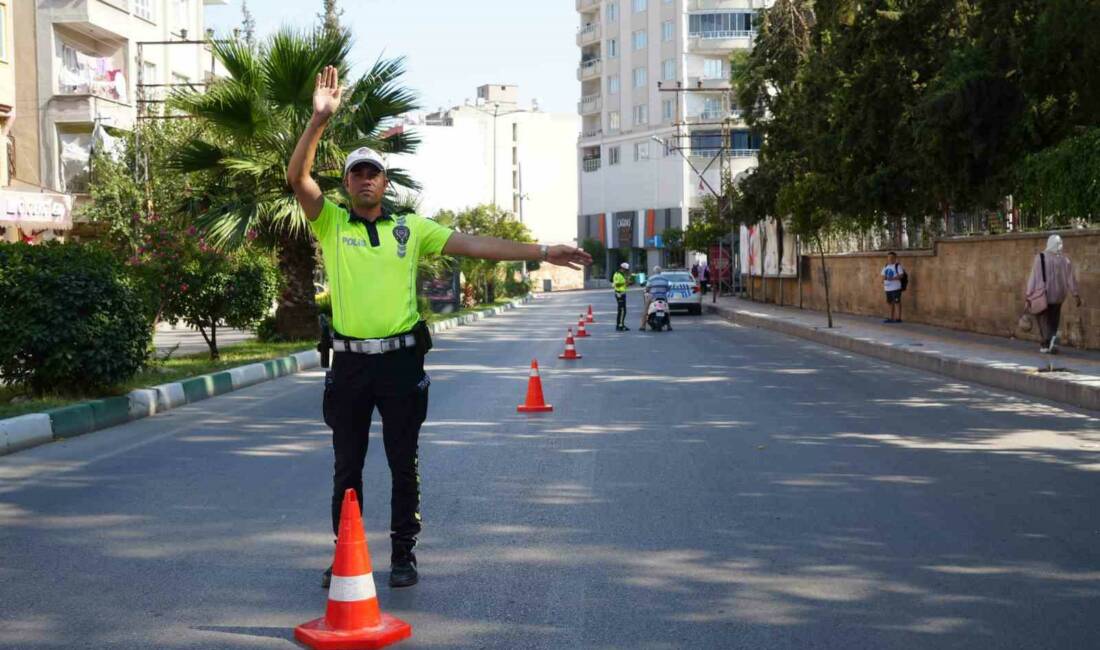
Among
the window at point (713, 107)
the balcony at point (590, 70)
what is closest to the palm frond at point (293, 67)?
the window at point (713, 107)

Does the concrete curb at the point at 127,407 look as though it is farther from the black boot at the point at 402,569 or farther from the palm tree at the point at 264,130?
the black boot at the point at 402,569

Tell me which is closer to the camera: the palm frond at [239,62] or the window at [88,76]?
the palm frond at [239,62]

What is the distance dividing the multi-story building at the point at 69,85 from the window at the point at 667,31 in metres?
52.1

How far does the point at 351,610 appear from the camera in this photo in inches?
196

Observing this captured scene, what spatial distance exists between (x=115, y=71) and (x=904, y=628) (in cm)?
4057

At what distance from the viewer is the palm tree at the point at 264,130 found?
21.1m

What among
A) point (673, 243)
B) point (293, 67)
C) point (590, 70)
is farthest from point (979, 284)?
point (590, 70)

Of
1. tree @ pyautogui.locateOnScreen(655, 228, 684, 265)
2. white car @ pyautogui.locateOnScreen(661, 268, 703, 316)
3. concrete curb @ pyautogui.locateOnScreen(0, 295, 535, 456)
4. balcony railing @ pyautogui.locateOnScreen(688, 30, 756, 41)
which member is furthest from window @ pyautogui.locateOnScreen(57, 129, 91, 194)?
balcony railing @ pyautogui.locateOnScreen(688, 30, 756, 41)

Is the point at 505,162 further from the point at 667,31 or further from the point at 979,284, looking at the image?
the point at 979,284

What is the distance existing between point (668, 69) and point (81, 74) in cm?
5557

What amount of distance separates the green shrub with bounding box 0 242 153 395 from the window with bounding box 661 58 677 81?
78947 mm

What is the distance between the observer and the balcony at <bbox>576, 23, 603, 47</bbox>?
99.1 m

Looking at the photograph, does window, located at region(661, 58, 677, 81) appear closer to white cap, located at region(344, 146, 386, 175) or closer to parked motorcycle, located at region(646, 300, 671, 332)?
parked motorcycle, located at region(646, 300, 671, 332)

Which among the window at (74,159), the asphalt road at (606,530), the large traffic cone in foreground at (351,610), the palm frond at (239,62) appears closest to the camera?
the large traffic cone in foreground at (351,610)
